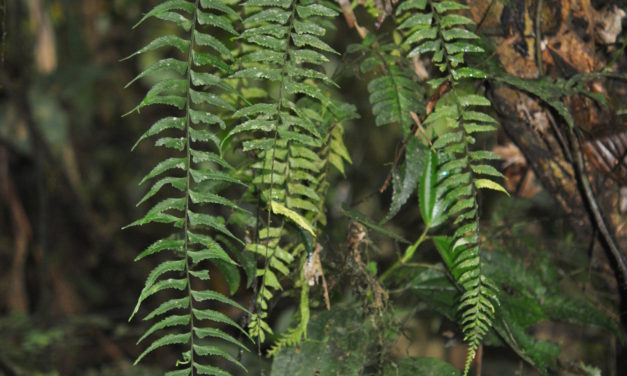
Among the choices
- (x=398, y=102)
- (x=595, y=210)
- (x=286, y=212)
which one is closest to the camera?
(x=286, y=212)

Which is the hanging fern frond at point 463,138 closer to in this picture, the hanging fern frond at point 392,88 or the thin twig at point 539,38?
the hanging fern frond at point 392,88

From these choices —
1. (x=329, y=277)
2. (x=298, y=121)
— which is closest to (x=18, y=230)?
(x=329, y=277)

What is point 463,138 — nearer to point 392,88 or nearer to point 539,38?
point 392,88

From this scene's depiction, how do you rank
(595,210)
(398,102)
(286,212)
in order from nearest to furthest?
(286,212)
(398,102)
(595,210)

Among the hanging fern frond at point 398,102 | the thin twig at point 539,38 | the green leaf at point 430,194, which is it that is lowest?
the green leaf at point 430,194

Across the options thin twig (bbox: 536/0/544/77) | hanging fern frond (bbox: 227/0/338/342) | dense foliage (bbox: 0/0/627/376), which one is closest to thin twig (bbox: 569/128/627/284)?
dense foliage (bbox: 0/0/627/376)

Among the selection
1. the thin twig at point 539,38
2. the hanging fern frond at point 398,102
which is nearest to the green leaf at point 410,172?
the hanging fern frond at point 398,102

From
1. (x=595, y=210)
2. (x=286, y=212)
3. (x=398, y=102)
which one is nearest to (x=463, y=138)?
(x=398, y=102)

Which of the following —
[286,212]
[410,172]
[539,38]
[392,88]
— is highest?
[539,38]

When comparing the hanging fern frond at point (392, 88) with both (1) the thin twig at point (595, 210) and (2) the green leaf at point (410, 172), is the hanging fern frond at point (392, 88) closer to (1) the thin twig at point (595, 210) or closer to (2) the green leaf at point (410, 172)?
(2) the green leaf at point (410, 172)

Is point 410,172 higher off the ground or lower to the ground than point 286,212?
higher

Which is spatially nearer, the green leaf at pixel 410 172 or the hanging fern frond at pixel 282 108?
the hanging fern frond at pixel 282 108

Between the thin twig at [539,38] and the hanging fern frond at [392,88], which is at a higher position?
the thin twig at [539,38]

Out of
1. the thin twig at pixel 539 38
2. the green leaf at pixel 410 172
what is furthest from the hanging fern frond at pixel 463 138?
the thin twig at pixel 539 38
